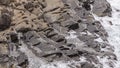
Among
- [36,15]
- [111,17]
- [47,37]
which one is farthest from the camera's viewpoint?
[111,17]

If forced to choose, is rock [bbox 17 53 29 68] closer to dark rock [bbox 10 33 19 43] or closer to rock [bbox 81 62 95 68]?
dark rock [bbox 10 33 19 43]

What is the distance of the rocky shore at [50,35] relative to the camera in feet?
52.6

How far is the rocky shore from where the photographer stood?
16031 millimetres

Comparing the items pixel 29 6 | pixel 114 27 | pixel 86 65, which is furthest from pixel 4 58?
pixel 114 27

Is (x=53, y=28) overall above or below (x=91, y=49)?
above

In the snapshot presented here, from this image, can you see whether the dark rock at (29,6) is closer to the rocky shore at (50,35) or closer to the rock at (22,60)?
the rocky shore at (50,35)

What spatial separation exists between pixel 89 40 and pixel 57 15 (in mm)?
2298

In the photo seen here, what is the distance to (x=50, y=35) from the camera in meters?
17.4

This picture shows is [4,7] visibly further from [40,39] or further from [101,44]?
[101,44]

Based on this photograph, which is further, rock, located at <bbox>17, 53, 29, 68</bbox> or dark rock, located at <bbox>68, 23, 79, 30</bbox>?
dark rock, located at <bbox>68, 23, 79, 30</bbox>

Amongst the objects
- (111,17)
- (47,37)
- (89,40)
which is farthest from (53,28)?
(111,17)

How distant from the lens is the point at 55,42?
56.2ft

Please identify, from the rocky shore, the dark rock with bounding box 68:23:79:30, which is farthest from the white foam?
the dark rock with bounding box 68:23:79:30

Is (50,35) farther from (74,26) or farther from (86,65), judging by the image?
(86,65)
